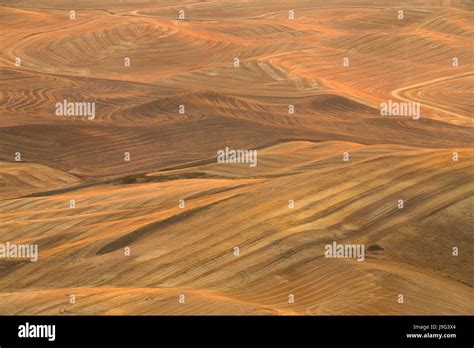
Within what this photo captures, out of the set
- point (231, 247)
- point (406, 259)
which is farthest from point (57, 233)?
point (406, 259)

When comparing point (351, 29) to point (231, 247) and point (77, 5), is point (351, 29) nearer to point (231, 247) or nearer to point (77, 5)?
point (77, 5)

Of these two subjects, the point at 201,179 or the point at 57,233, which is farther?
the point at 201,179

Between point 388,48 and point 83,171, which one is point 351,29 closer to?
point 388,48

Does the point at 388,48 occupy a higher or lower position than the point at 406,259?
higher

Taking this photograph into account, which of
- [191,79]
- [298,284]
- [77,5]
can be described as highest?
[77,5]

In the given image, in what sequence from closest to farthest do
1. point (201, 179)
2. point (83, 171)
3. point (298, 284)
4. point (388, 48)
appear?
1. point (298, 284)
2. point (201, 179)
3. point (83, 171)
4. point (388, 48)
